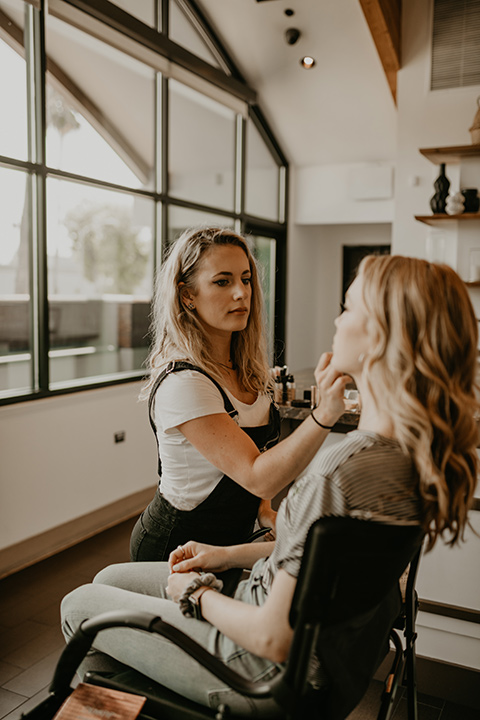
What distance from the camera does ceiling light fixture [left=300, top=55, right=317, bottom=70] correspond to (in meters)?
5.46

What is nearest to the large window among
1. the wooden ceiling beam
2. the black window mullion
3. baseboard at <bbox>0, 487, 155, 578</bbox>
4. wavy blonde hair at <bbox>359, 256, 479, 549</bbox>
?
the black window mullion

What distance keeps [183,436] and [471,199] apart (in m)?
3.84

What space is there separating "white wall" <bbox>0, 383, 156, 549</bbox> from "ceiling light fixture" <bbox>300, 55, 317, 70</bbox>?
10.3 feet

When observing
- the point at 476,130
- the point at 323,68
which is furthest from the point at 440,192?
the point at 323,68

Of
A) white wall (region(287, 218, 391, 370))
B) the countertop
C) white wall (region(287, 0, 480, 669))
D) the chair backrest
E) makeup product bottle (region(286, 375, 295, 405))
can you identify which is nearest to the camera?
the chair backrest

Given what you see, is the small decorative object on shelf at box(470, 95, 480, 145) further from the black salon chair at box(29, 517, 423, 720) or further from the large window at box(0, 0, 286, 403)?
the black salon chair at box(29, 517, 423, 720)

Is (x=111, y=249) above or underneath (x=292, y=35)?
underneath

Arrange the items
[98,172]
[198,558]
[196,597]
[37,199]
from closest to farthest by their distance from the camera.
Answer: [196,597], [198,558], [37,199], [98,172]

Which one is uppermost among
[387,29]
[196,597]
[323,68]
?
[323,68]

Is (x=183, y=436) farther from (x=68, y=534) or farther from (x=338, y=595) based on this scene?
(x=68, y=534)

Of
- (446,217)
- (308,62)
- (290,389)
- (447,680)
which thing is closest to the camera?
(447,680)

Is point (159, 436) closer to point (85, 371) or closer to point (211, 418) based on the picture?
point (211, 418)

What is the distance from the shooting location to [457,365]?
42.8 inches

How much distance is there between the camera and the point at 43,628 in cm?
279
